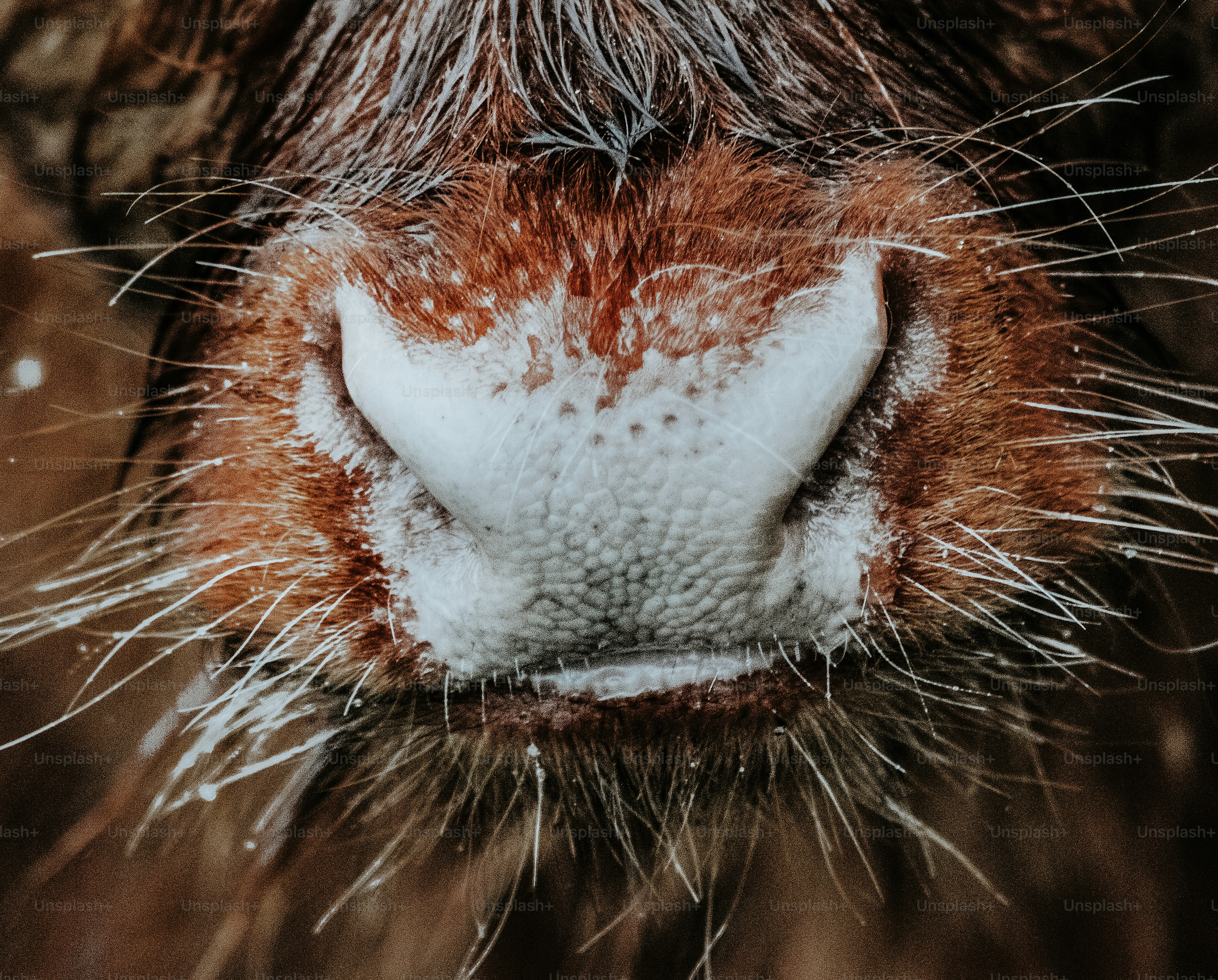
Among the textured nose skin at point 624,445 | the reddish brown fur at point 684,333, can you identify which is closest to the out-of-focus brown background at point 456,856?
the reddish brown fur at point 684,333

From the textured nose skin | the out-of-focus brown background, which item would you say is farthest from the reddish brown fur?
the out-of-focus brown background

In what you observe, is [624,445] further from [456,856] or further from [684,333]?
[456,856]

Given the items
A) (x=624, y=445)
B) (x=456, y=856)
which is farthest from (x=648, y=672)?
(x=456, y=856)

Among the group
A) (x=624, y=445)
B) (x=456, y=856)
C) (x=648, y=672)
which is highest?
(x=624, y=445)

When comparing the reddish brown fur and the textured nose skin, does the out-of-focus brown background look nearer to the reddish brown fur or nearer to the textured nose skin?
the reddish brown fur

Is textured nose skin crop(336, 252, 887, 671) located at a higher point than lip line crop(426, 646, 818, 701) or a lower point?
higher

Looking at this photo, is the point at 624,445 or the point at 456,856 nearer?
the point at 624,445
